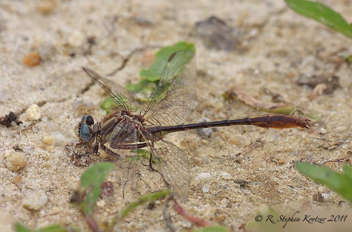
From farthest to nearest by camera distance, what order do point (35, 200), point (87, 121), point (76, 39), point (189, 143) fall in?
1. point (76, 39)
2. point (189, 143)
3. point (87, 121)
4. point (35, 200)

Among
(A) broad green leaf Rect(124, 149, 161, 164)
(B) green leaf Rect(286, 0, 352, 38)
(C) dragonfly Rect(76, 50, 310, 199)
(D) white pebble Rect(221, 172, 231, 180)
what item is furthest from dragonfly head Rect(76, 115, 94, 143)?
(B) green leaf Rect(286, 0, 352, 38)

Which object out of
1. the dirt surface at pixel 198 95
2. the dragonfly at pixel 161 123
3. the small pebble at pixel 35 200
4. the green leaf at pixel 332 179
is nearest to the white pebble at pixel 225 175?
the dirt surface at pixel 198 95

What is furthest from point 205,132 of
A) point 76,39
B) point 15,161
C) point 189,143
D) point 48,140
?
point 76,39

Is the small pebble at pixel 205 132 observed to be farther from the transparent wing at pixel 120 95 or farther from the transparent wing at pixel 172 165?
the transparent wing at pixel 120 95

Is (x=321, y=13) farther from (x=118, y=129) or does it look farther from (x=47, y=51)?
(x=47, y=51)

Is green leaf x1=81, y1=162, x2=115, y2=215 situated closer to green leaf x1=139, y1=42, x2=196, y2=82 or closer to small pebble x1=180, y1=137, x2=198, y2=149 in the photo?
small pebble x1=180, y1=137, x2=198, y2=149
